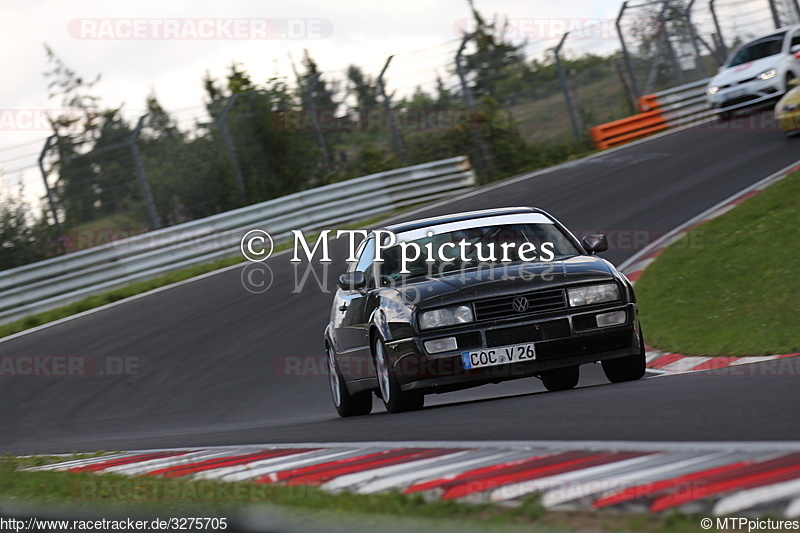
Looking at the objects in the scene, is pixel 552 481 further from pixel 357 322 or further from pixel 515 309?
pixel 357 322

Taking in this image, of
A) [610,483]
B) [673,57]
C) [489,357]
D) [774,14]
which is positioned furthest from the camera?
[774,14]

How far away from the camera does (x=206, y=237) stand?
2027 cm

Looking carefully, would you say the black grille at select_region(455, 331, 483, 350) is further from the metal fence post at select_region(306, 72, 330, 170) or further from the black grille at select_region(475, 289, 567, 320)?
the metal fence post at select_region(306, 72, 330, 170)

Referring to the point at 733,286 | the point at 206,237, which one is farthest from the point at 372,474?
the point at 206,237

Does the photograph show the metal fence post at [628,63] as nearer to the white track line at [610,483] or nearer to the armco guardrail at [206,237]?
the armco guardrail at [206,237]

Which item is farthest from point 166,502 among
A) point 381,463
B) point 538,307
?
point 538,307

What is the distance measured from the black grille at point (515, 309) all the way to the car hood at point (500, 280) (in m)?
0.04

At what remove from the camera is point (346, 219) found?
21.8 meters

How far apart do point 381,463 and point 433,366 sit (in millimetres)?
2488

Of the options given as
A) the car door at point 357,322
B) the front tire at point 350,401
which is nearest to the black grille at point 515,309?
the car door at point 357,322

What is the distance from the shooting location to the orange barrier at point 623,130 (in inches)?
1053

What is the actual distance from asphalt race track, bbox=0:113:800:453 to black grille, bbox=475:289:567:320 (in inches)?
24.0

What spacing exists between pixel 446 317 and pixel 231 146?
1613 centimetres

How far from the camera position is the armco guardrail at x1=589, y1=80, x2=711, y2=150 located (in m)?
26.8
